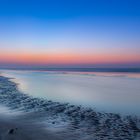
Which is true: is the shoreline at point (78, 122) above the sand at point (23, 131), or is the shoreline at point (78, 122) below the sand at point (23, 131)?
below

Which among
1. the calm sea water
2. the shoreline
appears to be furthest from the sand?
the calm sea water

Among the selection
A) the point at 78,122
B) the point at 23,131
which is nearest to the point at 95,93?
the point at 78,122

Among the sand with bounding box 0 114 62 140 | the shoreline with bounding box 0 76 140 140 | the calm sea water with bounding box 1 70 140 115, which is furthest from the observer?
the calm sea water with bounding box 1 70 140 115

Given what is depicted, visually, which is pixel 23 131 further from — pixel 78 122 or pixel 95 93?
pixel 95 93

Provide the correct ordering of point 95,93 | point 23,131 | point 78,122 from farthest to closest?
point 95,93 → point 78,122 → point 23,131

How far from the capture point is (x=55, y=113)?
14344mm

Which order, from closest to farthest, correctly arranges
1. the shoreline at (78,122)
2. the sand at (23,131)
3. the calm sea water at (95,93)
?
the sand at (23,131) → the shoreline at (78,122) → the calm sea water at (95,93)

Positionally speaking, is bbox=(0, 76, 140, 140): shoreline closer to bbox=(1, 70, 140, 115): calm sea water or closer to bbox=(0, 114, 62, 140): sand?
bbox=(0, 114, 62, 140): sand

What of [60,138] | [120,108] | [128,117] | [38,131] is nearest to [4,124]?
[38,131]

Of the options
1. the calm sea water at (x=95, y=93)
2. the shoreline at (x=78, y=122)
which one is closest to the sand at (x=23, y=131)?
the shoreline at (x=78, y=122)

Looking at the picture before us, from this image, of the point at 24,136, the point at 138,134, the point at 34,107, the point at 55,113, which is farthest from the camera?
the point at 34,107

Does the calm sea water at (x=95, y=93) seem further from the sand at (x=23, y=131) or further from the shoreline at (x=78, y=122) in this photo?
the sand at (x=23, y=131)

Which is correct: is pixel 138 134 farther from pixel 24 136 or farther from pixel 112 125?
pixel 24 136

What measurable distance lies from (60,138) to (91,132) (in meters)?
1.75
